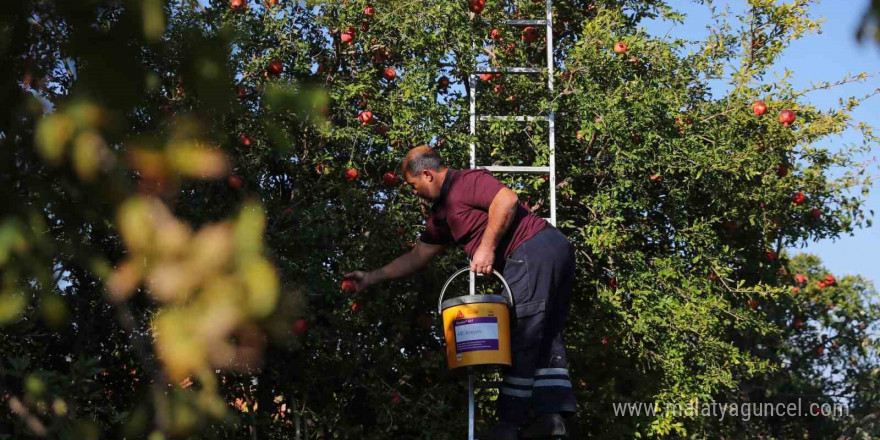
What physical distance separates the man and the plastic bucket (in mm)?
129

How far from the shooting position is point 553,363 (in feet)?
12.9

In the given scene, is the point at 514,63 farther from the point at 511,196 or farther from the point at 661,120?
the point at 511,196

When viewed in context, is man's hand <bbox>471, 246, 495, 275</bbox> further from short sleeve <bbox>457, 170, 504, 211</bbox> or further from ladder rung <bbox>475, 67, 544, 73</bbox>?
ladder rung <bbox>475, 67, 544, 73</bbox>

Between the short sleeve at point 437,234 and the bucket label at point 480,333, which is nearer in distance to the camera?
the bucket label at point 480,333

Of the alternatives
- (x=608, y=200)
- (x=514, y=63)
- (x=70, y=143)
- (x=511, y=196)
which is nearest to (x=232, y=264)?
(x=70, y=143)

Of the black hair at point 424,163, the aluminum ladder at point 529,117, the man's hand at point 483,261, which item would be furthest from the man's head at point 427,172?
the aluminum ladder at point 529,117

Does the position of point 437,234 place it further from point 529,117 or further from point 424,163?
point 529,117

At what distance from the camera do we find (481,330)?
12.1 ft

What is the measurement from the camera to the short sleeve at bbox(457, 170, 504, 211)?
3896 mm

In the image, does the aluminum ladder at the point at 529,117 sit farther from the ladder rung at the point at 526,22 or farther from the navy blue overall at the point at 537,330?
the navy blue overall at the point at 537,330

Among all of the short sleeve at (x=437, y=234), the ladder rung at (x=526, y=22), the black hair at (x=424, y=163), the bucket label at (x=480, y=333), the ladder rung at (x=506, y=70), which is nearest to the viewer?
the bucket label at (x=480, y=333)

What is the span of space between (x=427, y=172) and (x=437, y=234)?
32cm

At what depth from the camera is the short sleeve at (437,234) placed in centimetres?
419

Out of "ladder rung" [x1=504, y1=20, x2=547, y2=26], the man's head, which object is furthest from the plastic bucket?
"ladder rung" [x1=504, y1=20, x2=547, y2=26]
